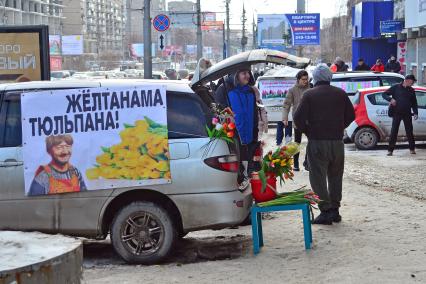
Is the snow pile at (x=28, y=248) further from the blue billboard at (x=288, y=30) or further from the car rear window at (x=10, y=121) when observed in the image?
the blue billboard at (x=288, y=30)

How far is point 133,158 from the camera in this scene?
6680 millimetres

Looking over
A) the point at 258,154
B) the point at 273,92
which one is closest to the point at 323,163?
the point at 258,154

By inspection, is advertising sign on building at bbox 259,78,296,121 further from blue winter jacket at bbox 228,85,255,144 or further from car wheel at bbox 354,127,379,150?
blue winter jacket at bbox 228,85,255,144

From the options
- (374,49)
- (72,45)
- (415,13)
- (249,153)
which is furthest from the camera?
(72,45)

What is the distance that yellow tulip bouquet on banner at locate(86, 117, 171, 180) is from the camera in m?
6.66

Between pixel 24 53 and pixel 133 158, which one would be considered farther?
pixel 24 53

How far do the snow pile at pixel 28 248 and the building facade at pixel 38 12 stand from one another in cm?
10934

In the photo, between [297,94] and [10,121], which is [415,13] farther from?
[10,121]

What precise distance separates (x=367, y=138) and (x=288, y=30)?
1715 inches

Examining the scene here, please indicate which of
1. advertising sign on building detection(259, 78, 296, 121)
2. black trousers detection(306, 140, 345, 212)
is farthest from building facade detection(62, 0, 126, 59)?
black trousers detection(306, 140, 345, 212)

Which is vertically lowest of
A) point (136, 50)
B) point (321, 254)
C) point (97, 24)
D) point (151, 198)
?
point (321, 254)

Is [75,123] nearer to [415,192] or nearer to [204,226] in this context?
[204,226]

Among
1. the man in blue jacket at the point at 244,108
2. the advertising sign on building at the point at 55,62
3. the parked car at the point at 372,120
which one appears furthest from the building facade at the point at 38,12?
the man in blue jacket at the point at 244,108

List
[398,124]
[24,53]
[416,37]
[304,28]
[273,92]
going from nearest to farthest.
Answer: [24,53]
[398,124]
[273,92]
[416,37]
[304,28]
